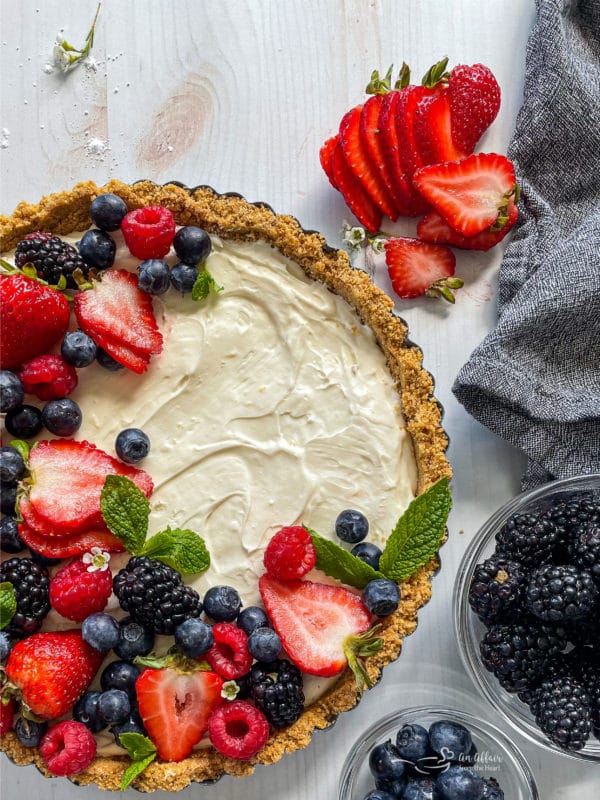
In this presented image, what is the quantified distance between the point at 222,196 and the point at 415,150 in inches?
29.8

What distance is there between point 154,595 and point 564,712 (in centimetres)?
132

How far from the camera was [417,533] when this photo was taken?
2.81 m

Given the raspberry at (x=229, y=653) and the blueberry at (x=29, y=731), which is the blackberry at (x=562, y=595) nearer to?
the raspberry at (x=229, y=653)

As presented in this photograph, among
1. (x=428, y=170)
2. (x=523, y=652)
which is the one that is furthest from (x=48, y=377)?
(x=523, y=652)

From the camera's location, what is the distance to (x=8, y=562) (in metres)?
2.74

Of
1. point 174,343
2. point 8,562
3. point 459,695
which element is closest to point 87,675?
point 8,562

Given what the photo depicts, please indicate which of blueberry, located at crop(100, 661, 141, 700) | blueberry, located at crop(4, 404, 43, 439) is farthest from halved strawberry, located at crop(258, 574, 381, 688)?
blueberry, located at crop(4, 404, 43, 439)

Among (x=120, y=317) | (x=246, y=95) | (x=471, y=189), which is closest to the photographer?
(x=120, y=317)

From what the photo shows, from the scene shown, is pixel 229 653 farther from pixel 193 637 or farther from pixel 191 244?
pixel 191 244

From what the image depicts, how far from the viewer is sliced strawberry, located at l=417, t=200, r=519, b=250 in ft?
10.8

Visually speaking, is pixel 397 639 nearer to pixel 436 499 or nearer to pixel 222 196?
pixel 436 499

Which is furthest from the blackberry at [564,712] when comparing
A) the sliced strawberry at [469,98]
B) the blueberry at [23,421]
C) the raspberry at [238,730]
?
the sliced strawberry at [469,98]

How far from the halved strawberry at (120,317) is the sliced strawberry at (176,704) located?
3.22ft

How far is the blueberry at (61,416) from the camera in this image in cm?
279
